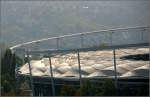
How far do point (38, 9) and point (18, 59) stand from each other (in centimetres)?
4096

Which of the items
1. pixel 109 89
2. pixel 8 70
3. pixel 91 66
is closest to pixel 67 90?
pixel 109 89

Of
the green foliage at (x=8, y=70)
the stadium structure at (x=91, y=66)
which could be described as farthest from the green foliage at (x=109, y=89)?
the green foliage at (x=8, y=70)

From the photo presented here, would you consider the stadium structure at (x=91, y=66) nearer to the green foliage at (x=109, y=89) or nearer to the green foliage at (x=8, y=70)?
the green foliage at (x=109, y=89)

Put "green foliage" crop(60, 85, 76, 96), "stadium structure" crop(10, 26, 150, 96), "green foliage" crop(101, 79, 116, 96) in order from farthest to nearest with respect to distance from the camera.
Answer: "green foliage" crop(60, 85, 76, 96), "stadium structure" crop(10, 26, 150, 96), "green foliage" crop(101, 79, 116, 96)

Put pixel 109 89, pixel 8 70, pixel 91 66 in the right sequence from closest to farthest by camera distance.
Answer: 1. pixel 109 89
2. pixel 91 66
3. pixel 8 70

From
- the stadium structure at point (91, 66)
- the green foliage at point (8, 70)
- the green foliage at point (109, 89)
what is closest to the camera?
the green foliage at point (109, 89)

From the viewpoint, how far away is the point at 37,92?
61.9 feet

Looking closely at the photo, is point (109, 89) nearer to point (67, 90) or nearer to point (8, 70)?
point (67, 90)

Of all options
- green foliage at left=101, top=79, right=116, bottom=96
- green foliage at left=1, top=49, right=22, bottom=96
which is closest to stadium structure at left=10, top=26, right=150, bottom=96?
green foliage at left=101, top=79, right=116, bottom=96

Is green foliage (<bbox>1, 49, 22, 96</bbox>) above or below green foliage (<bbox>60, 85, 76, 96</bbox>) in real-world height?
above

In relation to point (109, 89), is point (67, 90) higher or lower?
lower

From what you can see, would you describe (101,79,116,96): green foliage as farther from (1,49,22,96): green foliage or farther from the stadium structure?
(1,49,22,96): green foliage

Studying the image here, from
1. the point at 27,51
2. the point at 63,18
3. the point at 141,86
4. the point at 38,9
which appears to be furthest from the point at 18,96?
the point at 38,9

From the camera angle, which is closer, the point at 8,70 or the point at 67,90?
the point at 67,90
